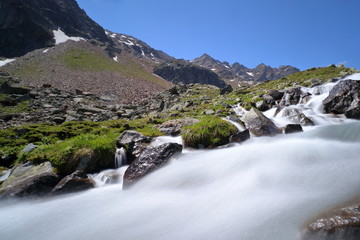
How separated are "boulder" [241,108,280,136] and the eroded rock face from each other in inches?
343

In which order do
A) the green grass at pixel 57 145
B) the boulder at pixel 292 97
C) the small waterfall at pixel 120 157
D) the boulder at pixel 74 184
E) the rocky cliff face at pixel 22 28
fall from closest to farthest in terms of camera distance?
the boulder at pixel 74 184, the green grass at pixel 57 145, the small waterfall at pixel 120 157, the boulder at pixel 292 97, the rocky cliff face at pixel 22 28

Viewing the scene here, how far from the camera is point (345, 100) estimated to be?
1587 cm

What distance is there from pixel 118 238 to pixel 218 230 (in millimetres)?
2630

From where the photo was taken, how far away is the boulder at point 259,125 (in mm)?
12719

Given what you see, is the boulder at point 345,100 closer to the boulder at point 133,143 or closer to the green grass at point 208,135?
the green grass at point 208,135

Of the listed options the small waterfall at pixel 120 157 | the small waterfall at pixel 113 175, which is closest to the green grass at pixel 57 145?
the small waterfall at pixel 120 157

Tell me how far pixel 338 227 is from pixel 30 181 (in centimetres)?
1069

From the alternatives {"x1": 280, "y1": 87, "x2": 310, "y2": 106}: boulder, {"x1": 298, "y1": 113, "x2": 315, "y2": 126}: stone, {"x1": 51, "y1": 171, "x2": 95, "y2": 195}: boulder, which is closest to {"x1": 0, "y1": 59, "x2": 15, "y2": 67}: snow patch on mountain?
{"x1": 51, "y1": 171, "x2": 95, "y2": 195}: boulder

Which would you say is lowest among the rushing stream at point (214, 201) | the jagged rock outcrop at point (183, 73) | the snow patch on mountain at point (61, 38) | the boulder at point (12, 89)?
the rushing stream at point (214, 201)

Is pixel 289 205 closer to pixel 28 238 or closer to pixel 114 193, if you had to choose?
pixel 114 193

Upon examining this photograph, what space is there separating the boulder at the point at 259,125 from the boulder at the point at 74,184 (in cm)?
1035

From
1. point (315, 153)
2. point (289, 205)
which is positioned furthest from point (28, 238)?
point (315, 153)

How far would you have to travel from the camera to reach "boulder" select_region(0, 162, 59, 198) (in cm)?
806

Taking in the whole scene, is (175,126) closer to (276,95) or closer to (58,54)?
(276,95)
